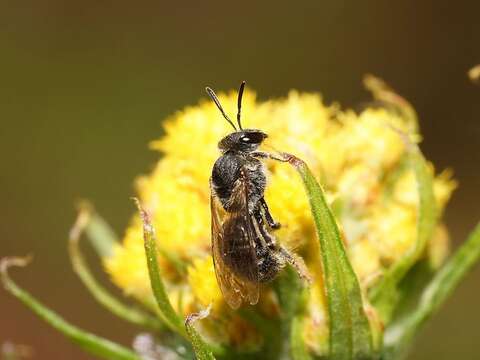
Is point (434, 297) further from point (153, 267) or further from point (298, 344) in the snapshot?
point (153, 267)

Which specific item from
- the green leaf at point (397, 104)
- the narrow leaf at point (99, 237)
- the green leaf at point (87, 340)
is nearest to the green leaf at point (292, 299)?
the green leaf at point (87, 340)

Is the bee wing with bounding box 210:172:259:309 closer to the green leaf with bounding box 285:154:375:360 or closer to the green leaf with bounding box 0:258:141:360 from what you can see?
the green leaf with bounding box 285:154:375:360

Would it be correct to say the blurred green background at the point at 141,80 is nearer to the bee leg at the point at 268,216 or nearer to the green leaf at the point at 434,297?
the green leaf at the point at 434,297

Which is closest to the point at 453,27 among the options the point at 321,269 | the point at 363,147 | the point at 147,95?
the point at 147,95

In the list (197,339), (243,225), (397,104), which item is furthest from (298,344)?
(397,104)

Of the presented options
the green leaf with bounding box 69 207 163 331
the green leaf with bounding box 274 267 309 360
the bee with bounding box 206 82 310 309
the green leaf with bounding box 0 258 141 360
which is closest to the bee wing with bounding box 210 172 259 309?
the bee with bounding box 206 82 310 309

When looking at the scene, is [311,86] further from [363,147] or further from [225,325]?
[225,325]
